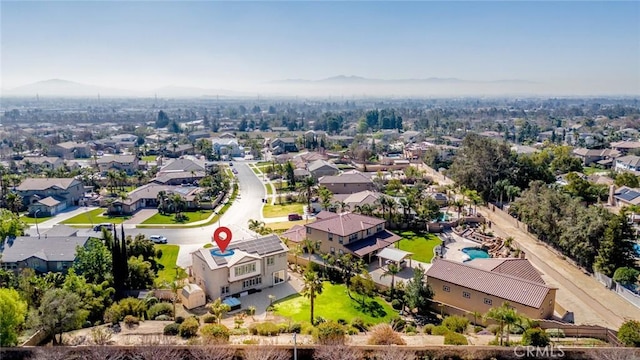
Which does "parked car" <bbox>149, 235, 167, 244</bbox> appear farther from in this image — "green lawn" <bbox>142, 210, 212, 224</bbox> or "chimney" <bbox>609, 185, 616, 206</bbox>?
"chimney" <bbox>609, 185, 616, 206</bbox>

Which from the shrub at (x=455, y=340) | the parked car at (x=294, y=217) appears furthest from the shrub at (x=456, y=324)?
the parked car at (x=294, y=217)

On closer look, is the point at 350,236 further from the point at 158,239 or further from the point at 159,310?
the point at 158,239

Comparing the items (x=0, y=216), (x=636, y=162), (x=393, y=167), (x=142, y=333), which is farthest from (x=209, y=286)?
(x=636, y=162)

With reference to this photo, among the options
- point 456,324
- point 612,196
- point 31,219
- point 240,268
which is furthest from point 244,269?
point 612,196

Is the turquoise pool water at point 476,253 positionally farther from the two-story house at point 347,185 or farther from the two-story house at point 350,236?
the two-story house at point 347,185

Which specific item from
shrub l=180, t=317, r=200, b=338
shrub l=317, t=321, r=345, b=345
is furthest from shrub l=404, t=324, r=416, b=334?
shrub l=180, t=317, r=200, b=338
